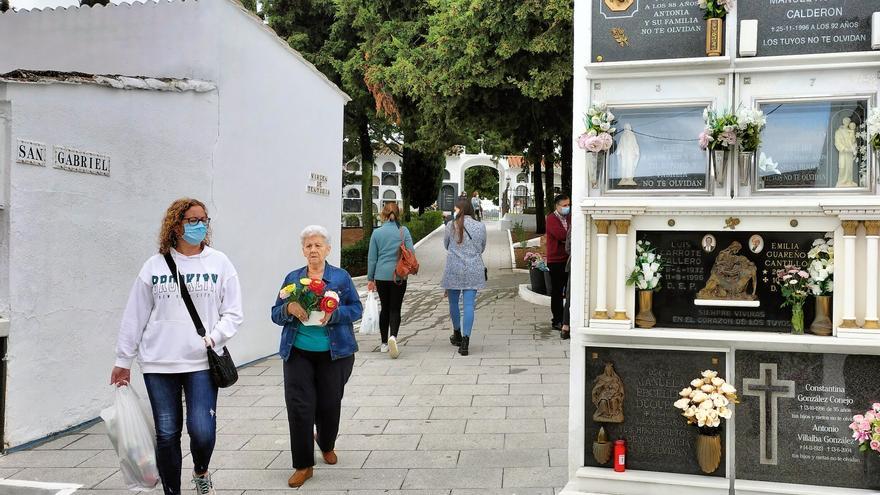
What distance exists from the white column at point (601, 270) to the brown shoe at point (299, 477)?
216cm

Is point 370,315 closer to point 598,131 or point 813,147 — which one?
point 598,131

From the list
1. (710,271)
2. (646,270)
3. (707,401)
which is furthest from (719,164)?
(707,401)

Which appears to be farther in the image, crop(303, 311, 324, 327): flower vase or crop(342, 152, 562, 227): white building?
crop(342, 152, 562, 227): white building

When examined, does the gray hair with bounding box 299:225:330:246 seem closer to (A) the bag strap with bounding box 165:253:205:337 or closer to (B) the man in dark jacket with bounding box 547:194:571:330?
(A) the bag strap with bounding box 165:253:205:337

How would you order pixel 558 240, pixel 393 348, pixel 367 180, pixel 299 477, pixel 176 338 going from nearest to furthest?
pixel 176 338
pixel 299 477
pixel 393 348
pixel 558 240
pixel 367 180

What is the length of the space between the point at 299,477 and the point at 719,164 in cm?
324

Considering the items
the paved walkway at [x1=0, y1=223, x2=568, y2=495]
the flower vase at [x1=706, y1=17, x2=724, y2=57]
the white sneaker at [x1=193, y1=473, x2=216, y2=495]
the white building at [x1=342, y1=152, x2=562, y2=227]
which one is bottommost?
the paved walkway at [x1=0, y1=223, x2=568, y2=495]

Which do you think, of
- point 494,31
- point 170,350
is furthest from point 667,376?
point 494,31

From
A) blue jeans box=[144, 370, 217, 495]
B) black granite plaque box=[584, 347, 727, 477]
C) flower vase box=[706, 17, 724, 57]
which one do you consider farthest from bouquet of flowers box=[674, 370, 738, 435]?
blue jeans box=[144, 370, 217, 495]

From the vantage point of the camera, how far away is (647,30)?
4434mm

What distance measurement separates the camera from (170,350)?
4.23 m

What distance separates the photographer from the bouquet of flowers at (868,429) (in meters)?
4.00

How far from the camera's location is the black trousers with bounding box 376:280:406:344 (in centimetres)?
A: 898

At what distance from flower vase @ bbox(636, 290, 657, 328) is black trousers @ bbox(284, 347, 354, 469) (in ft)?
6.56
